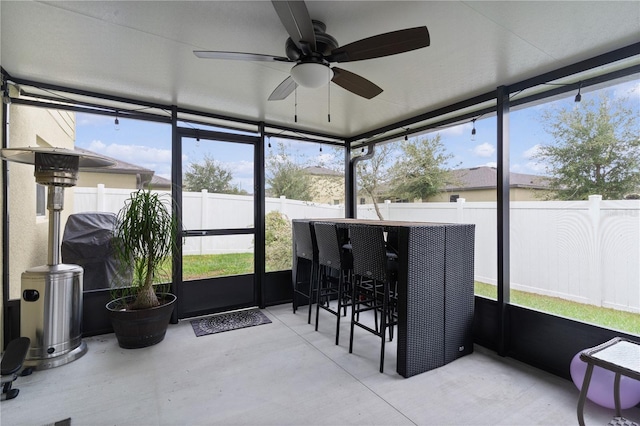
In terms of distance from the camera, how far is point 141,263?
9.78 feet

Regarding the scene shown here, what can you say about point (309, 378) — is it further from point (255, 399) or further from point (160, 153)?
point (160, 153)

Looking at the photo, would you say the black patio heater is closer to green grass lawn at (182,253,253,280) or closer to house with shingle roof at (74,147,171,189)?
house with shingle roof at (74,147,171,189)

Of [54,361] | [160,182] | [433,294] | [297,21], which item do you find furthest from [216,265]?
[297,21]

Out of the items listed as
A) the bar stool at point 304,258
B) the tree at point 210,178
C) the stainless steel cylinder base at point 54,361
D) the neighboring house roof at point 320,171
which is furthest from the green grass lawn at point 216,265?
the neighboring house roof at point 320,171

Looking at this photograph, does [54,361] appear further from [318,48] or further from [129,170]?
[318,48]

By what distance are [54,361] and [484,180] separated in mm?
4580

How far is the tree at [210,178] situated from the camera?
3.74 metres

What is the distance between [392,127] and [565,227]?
228cm

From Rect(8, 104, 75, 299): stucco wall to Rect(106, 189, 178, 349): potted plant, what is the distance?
A: 2.74 ft

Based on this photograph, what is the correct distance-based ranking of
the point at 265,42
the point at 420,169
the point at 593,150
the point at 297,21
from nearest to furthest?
the point at 297,21, the point at 265,42, the point at 593,150, the point at 420,169

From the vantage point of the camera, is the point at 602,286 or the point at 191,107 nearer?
the point at 602,286

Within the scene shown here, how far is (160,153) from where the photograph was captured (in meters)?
3.55

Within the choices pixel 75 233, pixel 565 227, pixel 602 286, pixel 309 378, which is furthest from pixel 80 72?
pixel 602 286

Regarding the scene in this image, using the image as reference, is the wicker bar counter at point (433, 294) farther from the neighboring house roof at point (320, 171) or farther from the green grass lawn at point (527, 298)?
the neighboring house roof at point (320, 171)
